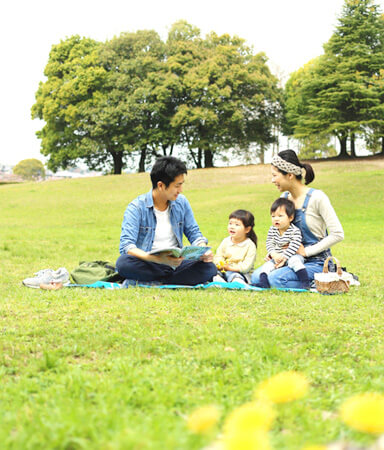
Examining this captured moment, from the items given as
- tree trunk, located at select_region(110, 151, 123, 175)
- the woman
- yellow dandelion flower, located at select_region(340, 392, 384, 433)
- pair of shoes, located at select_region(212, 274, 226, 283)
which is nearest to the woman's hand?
the woman

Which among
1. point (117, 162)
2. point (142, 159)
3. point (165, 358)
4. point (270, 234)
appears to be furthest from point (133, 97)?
point (165, 358)

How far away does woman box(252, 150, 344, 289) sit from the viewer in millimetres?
6203

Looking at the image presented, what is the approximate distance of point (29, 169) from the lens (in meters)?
91.5

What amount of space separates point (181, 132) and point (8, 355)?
34.8 metres

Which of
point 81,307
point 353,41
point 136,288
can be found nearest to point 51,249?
point 136,288

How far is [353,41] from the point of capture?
118 feet

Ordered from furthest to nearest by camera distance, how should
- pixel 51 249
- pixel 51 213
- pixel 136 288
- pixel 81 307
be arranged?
1. pixel 51 213
2. pixel 51 249
3. pixel 136 288
4. pixel 81 307

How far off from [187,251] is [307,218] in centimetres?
167

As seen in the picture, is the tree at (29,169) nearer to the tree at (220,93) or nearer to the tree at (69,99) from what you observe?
the tree at (69,99)

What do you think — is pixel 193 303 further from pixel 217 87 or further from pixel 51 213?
pixel 217 87

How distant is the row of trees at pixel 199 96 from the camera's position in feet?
116

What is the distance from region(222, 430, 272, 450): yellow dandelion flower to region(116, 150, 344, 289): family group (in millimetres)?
4836

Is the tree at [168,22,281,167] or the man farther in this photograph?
the tree at [168,22,281,167]

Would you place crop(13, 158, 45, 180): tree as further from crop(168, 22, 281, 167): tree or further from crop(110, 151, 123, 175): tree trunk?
crop(168, 22, 281, 167): tree
